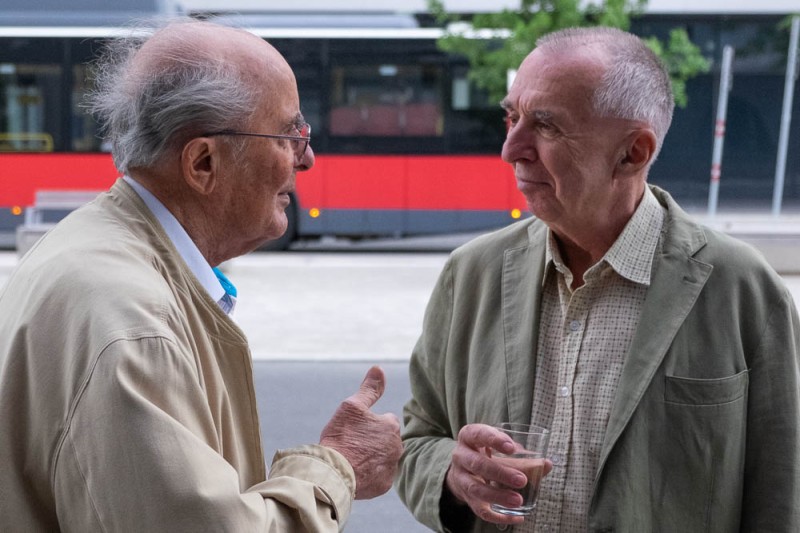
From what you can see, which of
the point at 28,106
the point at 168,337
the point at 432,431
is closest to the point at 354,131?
the point at 28,106

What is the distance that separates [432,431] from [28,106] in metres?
14.2

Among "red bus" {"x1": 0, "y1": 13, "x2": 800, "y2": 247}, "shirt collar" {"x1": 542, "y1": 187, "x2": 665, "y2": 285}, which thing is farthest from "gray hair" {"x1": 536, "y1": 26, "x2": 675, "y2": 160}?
"red bus" {"x1": 0, "y1": 13, "x2": 800, "y2": 247}

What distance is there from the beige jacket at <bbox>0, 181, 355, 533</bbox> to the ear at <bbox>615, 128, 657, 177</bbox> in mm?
1072

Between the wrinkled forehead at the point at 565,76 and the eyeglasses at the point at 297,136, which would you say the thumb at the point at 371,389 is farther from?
the wrinkled forehead at the point at 565,76

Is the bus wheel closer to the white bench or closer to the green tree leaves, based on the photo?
the white bench

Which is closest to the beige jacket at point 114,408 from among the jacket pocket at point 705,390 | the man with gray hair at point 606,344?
the man with gray hair at point 606,344

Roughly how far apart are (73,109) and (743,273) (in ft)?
47.3

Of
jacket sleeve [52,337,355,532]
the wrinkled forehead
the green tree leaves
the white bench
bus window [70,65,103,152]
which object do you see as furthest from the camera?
bus window [70,65,103,152]

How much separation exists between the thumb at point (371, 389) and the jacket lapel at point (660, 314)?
0.49m

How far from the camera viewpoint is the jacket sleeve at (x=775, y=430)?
2.11 meters

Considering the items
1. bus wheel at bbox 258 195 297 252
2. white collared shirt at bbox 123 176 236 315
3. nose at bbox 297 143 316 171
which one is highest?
nose at bbox 297 143 316 171

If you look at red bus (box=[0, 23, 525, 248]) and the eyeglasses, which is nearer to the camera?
the eyeglasses

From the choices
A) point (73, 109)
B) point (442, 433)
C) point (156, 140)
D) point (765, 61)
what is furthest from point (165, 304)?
point (765, 61)

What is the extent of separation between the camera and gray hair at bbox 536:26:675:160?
7.37 ft
